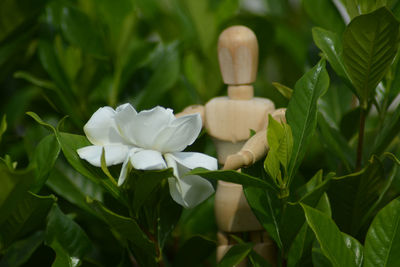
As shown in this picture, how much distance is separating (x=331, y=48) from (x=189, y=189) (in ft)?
1.06

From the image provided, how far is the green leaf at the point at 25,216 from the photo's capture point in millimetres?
783

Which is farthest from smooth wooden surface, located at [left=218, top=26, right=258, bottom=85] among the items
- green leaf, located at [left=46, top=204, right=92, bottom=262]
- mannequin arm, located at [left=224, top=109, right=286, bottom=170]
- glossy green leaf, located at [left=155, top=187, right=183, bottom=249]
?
green leaf, located at [left=46, top=204, right=92, bottom=262]

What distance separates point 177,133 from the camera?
2.41 ft

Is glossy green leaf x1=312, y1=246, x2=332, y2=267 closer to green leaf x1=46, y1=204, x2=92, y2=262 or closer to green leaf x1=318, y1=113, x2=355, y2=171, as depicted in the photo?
green leaf x1=318, y1=113, x2=355, y2=171

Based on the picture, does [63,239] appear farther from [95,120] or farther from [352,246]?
[352,246]

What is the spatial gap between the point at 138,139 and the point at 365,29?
1.12ft

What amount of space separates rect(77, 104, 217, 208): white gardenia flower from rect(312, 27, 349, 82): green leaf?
248 mm

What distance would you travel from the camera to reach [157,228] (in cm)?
84

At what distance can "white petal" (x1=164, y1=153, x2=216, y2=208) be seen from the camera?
2.45 ft

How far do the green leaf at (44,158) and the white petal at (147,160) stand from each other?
144 millimetres

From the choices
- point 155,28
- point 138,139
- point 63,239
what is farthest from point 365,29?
point 155,28

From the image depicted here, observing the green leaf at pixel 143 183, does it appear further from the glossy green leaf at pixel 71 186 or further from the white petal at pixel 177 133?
the glossy green leaf at pixel 71 186

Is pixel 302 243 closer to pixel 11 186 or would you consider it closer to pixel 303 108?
pixel 303 108

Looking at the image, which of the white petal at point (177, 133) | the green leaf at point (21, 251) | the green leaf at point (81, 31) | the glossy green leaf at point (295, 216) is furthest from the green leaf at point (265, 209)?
the green leaf at point (81, 31)
